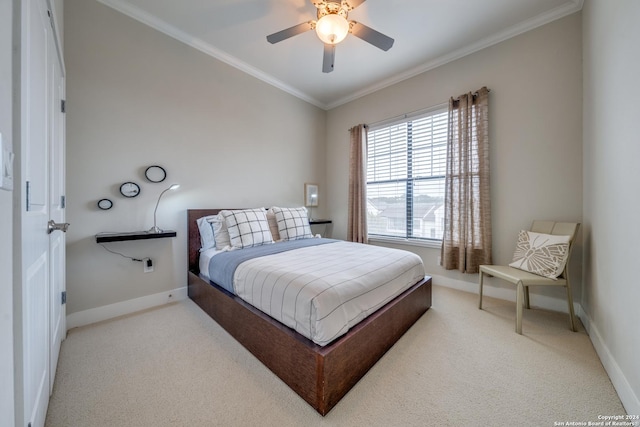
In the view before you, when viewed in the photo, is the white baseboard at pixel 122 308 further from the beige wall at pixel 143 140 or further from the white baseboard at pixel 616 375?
the white baseboard at pixel 616 375

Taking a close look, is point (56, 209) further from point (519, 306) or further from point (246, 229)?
point (519, 306)

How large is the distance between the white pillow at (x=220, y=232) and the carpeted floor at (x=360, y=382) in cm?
84

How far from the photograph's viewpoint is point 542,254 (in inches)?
86.4

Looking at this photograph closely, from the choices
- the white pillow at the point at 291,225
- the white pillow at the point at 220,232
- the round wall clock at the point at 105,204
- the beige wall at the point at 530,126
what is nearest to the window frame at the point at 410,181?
the beige wall at the point at 530,126

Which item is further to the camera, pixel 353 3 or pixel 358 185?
pixel 358 185

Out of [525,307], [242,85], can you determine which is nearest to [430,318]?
[525,307]

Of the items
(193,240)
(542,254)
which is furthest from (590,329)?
(193,240)

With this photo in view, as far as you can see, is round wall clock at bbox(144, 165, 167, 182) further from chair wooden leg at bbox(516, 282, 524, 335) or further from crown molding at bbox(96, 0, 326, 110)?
chair wooden leg at bbox(516, 282, 524, 335)

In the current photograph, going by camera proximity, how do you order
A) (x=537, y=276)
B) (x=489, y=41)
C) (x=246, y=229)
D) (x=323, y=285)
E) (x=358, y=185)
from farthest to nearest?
(x=358, y=185) → (x=489, y=41) → (x=246, y=229) → (x=537, y=276) → (x=323, y=285)

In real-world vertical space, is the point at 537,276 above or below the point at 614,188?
below

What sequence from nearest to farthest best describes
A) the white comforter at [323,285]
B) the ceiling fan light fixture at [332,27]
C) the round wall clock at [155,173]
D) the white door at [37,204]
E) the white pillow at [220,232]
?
1. the white door at [37,204]
2. the white comforter at [323,285]
3. the ceiling fan light fixture at [332,27]
4. the round wall clock at [155,173]
5. the white pillow at [220,232]

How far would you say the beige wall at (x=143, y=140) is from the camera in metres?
2.15

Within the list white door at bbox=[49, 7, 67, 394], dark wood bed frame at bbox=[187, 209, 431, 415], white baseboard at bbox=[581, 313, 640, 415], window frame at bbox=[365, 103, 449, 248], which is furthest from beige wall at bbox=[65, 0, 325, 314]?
white baseboard at bbox=[581, 313, 640, 415]

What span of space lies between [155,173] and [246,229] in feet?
3.65
